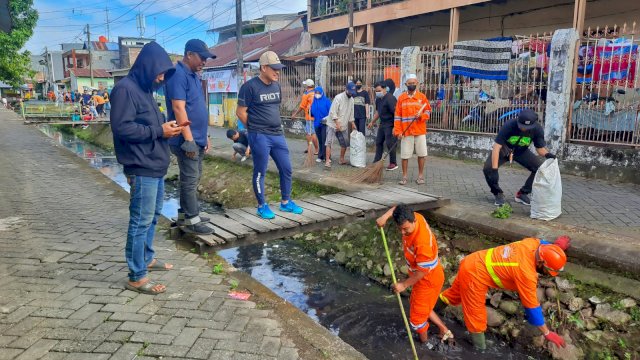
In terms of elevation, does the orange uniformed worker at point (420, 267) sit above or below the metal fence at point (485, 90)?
below

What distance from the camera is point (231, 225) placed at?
4582mm

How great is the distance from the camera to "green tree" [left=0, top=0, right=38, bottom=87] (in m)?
16.8

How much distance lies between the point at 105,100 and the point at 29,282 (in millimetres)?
23337

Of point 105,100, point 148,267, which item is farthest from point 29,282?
point 105,100

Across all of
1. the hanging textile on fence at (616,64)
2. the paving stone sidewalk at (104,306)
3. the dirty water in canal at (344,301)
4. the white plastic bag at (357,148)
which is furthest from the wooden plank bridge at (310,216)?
the hanging textile on fence at (616,64)

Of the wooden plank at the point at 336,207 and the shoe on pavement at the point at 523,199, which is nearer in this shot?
the wooden plank at the point at 336,207

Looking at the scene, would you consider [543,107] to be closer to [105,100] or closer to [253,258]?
[253,258]

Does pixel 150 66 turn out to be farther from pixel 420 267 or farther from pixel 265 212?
pixel 420 267

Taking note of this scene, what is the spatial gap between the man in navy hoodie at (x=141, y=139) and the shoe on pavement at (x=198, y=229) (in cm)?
97

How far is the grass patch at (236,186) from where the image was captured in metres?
7.52

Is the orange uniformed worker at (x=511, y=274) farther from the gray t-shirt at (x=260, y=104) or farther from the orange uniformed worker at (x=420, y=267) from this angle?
the gray t-shirt at (x=260, y=104)

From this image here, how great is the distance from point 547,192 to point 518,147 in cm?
86

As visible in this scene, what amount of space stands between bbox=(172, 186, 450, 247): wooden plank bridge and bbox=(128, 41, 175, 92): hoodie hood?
1622mm

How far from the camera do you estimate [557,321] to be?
158 inches
